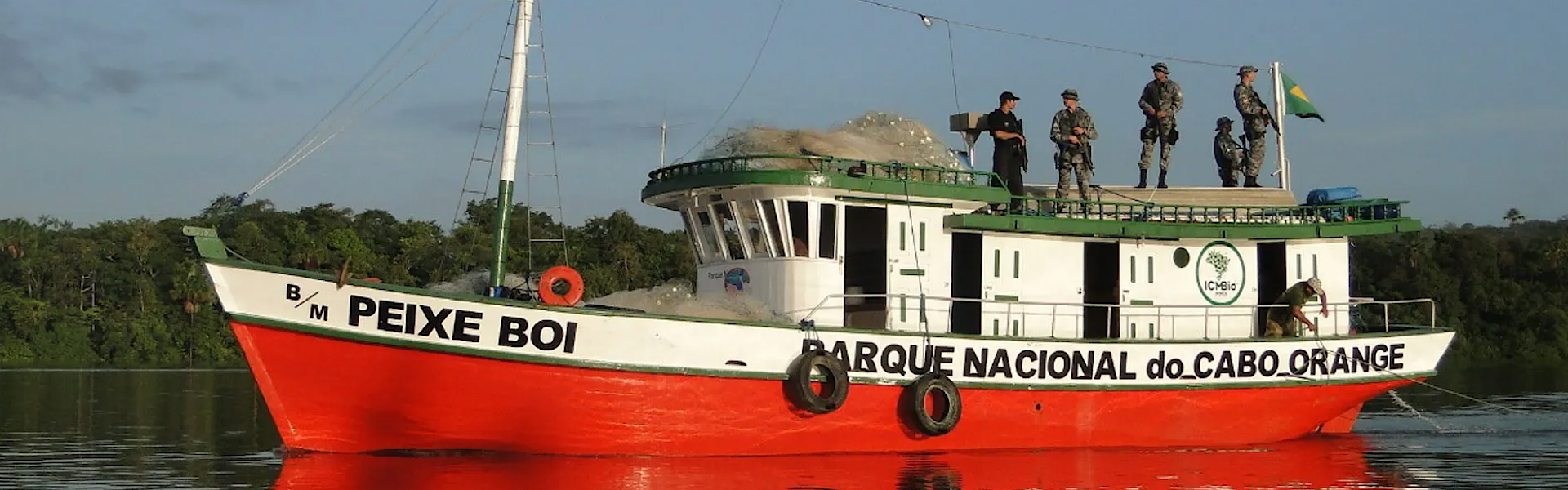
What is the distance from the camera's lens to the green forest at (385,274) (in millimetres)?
55281

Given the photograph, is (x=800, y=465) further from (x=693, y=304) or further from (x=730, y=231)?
(x=730, y=231)

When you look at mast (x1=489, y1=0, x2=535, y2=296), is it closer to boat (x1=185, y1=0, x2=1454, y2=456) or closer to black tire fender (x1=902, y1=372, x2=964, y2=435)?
boat (x1=185, y1=0, x2=1454, y2=456)

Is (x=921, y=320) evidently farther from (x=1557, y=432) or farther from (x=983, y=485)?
(x=1557, y=432)

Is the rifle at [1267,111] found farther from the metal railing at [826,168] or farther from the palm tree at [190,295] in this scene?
the palm tree at [190,295]

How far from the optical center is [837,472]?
53.6ft

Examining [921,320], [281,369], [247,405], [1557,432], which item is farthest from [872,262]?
[247,405]

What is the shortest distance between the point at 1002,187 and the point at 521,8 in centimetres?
591

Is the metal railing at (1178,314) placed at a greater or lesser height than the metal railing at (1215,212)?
lesser

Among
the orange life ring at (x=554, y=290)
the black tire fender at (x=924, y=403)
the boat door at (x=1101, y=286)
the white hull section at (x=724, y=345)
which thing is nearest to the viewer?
the white hull section at (x=724, y=345)

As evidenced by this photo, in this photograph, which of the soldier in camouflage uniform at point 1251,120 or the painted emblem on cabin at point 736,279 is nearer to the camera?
the painted emblem on cabin at point 736,279

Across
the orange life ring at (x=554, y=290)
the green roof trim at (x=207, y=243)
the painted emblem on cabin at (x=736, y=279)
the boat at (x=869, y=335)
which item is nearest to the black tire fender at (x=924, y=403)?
the boat at (x=869, y=335)

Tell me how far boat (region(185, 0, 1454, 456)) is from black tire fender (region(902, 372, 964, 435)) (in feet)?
0.11

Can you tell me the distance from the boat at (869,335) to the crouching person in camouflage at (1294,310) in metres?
0.32

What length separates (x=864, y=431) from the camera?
1789cm
